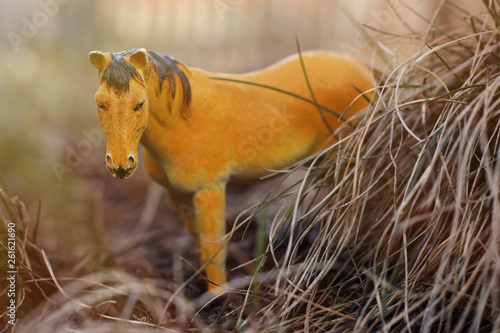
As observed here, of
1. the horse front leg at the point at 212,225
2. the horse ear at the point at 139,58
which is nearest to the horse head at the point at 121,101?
the horse ear at the point at 139,58

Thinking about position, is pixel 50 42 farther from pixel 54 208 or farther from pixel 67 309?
pixel 67 309

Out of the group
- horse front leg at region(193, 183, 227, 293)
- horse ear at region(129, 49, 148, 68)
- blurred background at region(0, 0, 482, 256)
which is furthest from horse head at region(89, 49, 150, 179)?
blurred background at region(0, 0, 482, 256)

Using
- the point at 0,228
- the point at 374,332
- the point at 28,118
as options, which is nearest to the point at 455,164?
the point at 374,332

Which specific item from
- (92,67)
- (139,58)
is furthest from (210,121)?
(92,67)

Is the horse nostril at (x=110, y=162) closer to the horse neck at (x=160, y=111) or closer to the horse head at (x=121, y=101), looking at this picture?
the horse head at (x=121, y=101)

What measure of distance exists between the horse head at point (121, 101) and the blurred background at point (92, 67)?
694 mm

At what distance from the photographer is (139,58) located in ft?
2.53

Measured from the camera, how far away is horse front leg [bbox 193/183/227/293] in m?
0.95

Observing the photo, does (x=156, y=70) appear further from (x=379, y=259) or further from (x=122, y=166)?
(x=379, y=259)

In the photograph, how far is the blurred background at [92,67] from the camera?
153 cm

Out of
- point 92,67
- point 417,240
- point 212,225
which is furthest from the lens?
point 92,67

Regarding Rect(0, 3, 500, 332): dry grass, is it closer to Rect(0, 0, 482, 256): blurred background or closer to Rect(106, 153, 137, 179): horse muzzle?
Rect(106, 153, 137, 179): horse muzzle

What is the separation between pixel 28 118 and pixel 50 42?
32 cm

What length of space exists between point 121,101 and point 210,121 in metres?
0.23
